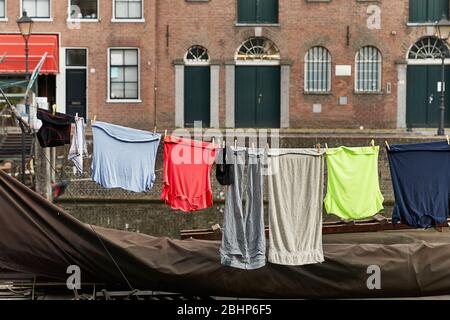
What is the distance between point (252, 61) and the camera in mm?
30750

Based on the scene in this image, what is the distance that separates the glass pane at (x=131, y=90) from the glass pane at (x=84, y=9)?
9.81 ft

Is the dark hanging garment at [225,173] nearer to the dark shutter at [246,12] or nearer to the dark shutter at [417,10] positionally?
the dark shutter at [246,12]

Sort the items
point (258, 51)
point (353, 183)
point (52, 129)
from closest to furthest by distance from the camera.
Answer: point (353, 183), point (52, 129), point (258, 51)

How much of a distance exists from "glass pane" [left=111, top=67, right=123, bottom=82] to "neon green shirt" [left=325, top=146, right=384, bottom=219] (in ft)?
67.2

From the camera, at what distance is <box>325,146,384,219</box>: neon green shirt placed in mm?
10703

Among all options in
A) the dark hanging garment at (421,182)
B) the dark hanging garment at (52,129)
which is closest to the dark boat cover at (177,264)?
the dark hanging garment at (421,182)

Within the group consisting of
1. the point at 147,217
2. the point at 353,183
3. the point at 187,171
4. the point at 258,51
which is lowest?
the point at 147,217

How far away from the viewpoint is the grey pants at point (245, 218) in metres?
9.42

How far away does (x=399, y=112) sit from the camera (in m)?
30.4

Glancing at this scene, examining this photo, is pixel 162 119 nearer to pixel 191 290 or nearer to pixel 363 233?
pixel 363 233

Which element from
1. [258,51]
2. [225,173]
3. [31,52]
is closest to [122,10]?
[31,52]

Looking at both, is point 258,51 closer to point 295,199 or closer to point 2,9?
point 2,9

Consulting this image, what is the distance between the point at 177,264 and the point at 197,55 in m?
22.2
